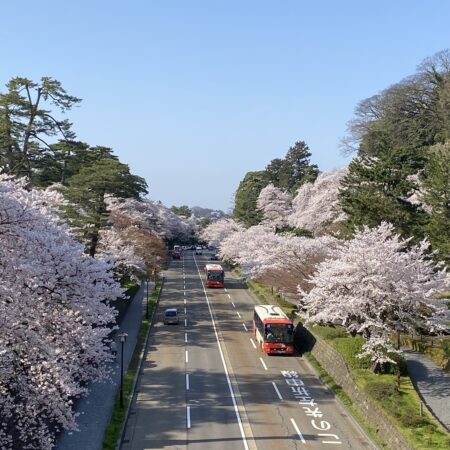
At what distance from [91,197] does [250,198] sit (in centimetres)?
5365

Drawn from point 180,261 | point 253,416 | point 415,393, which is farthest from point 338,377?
point 180,261

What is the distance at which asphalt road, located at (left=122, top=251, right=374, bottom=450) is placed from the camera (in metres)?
19.4

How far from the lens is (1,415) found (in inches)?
549

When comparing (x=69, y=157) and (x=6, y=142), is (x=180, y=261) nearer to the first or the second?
(x=69, y=157)

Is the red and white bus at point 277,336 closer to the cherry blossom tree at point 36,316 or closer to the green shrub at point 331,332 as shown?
the green shrub at point 331,332

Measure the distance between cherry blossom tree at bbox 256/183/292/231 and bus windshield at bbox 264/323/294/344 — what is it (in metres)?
34.8

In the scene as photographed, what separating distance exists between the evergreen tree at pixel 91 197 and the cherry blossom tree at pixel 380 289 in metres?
17.3

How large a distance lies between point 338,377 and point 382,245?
24.4 ft

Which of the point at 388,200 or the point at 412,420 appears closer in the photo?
the point at 412,420

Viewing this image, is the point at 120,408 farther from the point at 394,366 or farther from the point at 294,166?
the point at 294,166

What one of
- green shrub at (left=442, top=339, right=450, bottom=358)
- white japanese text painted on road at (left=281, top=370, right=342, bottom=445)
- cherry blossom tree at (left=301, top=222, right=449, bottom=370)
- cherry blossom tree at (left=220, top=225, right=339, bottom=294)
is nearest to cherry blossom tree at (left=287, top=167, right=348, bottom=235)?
cherry blossom tree at (left=220, top=225, right=339, bottom=294)

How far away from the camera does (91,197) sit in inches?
1362

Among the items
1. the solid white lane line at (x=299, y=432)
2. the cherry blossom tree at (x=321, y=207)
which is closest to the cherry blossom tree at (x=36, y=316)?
the solid white lane line at (x=299, y=432)

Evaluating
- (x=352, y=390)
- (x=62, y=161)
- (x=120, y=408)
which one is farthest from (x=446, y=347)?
(x=62, y=161)
